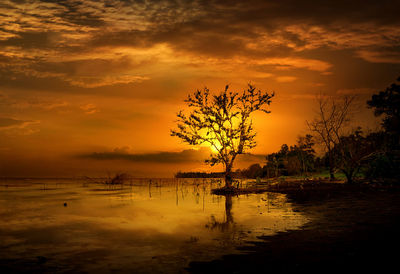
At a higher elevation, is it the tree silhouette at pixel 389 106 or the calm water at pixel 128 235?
the tree silhouette at pixel 389 106

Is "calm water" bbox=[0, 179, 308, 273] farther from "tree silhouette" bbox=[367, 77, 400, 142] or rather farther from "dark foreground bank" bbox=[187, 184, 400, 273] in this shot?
"tree silhouette" bbox=[367, 77, 400, 142]

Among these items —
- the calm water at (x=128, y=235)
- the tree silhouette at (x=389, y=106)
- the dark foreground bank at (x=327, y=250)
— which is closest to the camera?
the dark foreground bank at (x=327, y=250)

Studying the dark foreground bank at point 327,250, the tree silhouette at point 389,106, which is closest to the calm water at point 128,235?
the dark foreground bank at point 327,250

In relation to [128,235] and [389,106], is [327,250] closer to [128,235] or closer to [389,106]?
[128,235]

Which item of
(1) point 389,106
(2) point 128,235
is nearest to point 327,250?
(2) point 128,235

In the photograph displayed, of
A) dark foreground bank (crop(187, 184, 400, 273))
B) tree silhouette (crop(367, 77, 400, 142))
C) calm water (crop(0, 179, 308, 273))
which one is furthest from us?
tree silhouette (crop(367, 77, 400, 142))

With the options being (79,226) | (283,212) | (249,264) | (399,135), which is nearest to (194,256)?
(249,264)

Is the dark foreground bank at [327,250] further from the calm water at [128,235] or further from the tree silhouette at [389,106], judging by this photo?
the tree silhouette at [389,106]

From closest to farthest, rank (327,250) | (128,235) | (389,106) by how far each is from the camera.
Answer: (327,250)
(128,235)
(389,106)

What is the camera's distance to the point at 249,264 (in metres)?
9.04

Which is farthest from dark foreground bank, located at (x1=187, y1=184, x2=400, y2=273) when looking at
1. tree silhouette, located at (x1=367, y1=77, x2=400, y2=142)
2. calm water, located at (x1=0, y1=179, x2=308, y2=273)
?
tree silhouette, located at (x1=367, y1=77, x2=400, y2=142)

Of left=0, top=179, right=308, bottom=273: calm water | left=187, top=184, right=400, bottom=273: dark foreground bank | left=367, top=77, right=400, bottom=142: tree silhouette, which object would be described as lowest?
left=0, top=179, right=308, bottom=273: calm water

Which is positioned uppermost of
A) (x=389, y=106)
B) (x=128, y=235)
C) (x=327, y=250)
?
(x=389, y=106)

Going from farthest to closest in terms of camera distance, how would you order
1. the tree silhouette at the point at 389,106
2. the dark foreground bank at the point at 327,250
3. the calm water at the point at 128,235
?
1. the tree silhouette at the point at 389,106
2. the calm water at the point at 128,235
3. the dark foreground bank at the point at 327,250
